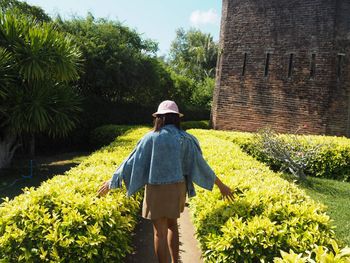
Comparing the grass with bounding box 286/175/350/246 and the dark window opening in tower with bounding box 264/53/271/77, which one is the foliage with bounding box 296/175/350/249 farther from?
the dark window opening in tower with bounding box 264/53/271/77

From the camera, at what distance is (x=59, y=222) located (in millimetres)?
3098

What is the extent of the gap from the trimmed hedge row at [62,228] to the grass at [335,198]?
334 centimetres

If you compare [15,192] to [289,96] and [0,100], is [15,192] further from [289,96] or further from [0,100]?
[289,96]

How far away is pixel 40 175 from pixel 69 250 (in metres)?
7.80

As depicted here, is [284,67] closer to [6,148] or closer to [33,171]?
[33,171]

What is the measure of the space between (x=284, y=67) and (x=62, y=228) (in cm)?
1210

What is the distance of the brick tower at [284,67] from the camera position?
12.9 metres

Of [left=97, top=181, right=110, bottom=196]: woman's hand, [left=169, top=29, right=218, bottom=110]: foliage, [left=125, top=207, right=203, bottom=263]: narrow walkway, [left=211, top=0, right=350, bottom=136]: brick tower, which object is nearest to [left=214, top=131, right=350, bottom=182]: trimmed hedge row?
[left=211, top=0, right=350, bottom=136]: brick tower

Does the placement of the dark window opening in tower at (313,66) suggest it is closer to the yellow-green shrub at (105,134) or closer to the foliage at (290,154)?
the foliage at (290,154)

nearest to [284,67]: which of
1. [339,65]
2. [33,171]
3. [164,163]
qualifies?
[339,65]

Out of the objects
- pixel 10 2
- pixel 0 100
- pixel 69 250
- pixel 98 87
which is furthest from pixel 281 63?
pixel 69 250

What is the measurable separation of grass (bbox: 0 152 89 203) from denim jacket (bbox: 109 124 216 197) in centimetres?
550

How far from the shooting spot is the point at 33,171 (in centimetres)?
1062

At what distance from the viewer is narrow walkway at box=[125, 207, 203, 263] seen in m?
4.47
